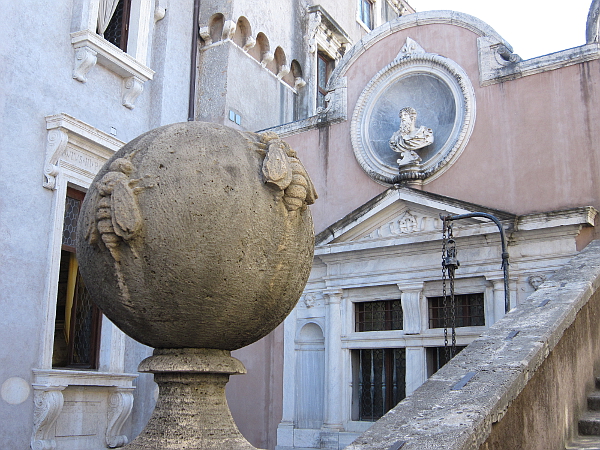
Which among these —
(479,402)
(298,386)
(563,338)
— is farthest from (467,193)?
(479,402)

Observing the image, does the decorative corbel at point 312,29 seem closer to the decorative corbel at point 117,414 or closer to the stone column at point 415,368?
the stone column at point 415,368

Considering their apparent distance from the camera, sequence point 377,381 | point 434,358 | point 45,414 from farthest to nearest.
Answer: point 377,381, point 434,358, point 45,414

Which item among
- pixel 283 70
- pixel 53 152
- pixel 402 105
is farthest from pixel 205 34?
pixel 53 152

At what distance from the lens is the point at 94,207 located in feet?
11.1

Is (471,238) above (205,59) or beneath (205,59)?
beneath

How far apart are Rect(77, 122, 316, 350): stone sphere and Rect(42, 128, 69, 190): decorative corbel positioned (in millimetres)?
5321

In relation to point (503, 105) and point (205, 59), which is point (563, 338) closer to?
point (503, 105)

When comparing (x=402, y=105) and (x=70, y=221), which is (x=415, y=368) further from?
(x=70, y=221)

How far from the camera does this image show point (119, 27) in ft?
33.3

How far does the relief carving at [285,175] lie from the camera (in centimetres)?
341

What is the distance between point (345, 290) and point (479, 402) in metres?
6.48

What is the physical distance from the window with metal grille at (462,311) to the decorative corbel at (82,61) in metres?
5.47

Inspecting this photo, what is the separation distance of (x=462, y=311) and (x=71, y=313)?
5.04m

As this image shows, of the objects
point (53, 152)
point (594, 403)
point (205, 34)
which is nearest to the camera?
point (594, 403)
